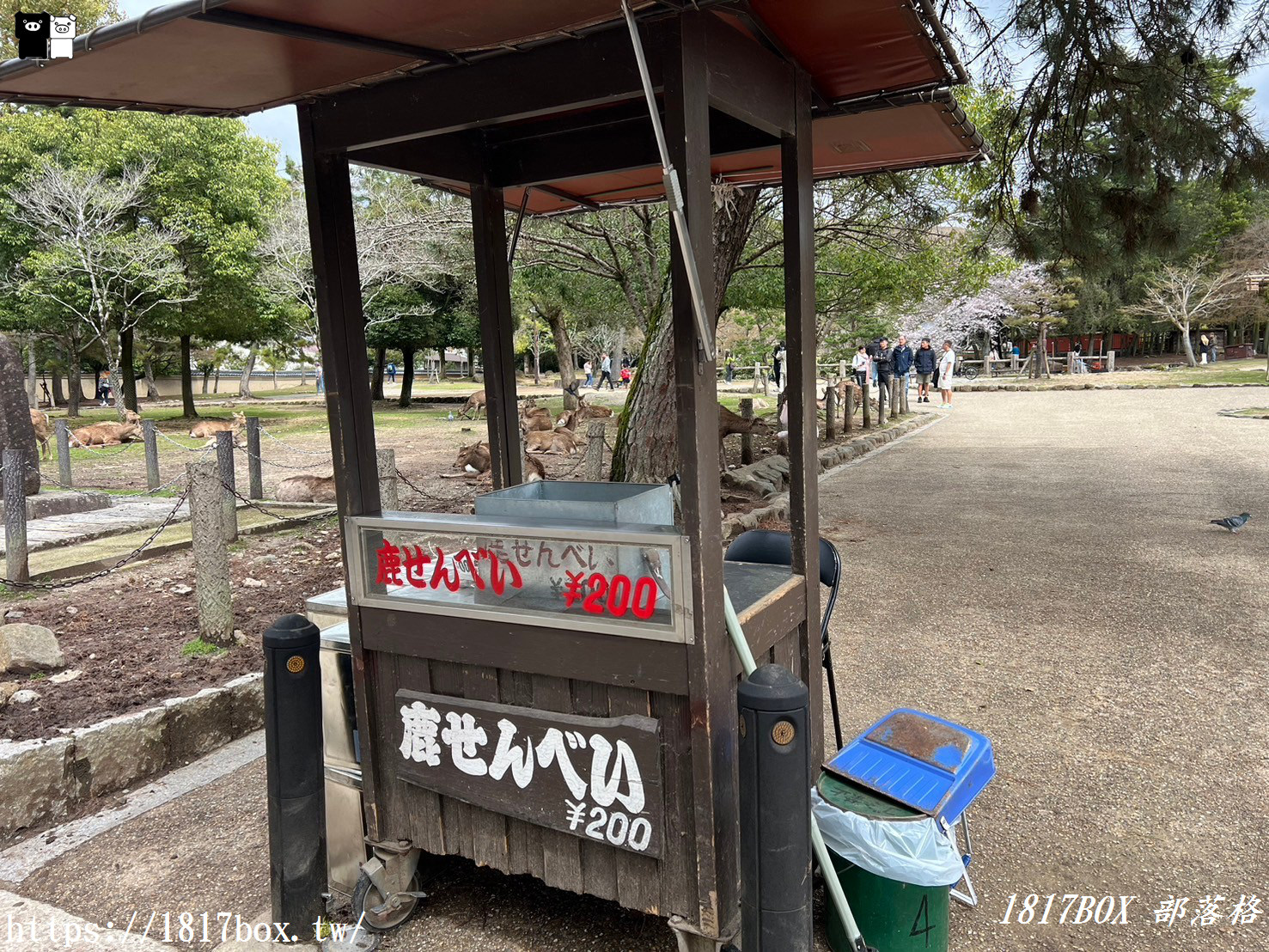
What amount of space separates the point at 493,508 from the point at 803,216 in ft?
4.86

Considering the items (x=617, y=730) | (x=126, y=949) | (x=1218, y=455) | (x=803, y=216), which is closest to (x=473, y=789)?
(x=617, y=730)

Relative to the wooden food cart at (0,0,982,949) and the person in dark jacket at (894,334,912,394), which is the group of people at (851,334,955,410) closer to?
the person in dark jacket at (894,334,912,394)

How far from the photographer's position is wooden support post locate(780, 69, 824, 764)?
2922 mm

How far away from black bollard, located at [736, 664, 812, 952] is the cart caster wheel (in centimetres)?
125

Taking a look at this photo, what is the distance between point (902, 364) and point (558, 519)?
19719 mm

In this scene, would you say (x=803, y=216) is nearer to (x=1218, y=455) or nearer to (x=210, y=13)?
(x=210, y=13)

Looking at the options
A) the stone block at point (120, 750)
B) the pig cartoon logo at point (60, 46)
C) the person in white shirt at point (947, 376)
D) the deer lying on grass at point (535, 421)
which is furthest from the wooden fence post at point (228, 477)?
the person in white shirt at point (947, 376)

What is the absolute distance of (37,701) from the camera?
13.4 feet

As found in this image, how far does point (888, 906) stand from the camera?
7.91 ft

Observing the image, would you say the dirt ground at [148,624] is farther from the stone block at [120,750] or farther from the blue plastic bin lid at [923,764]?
the blue plastic bin lid at [923,764]

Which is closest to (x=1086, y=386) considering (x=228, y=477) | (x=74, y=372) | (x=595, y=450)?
(x=595, y=450)

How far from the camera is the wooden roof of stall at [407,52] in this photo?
2174 mm

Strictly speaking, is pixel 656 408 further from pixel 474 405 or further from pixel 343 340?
pixel 474 405

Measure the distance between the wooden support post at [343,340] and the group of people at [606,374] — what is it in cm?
3507
